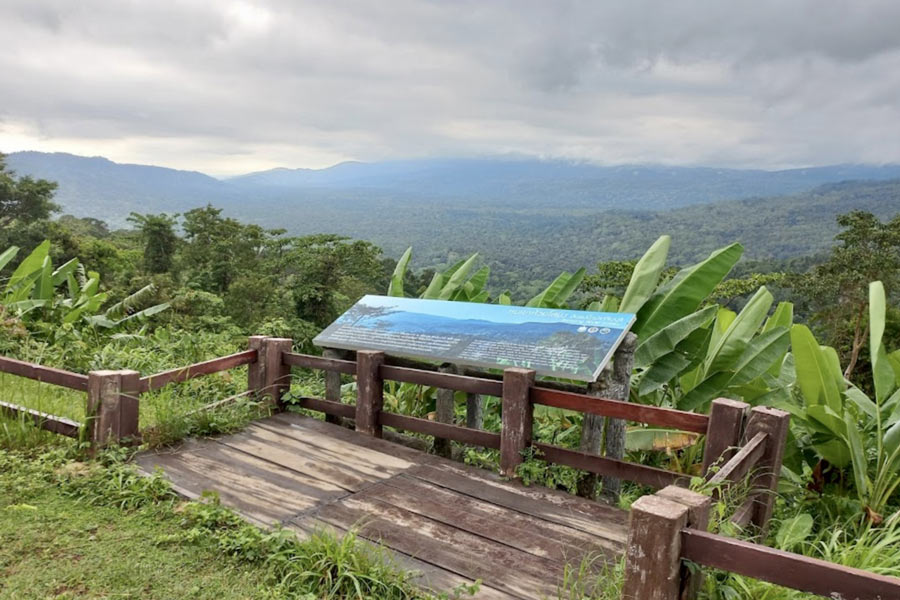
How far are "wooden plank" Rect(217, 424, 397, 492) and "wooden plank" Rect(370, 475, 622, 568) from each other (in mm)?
172

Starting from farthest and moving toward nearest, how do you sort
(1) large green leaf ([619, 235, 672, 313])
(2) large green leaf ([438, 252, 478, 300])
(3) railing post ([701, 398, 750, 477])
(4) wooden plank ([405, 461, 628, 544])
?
1. (2) large green leaf ([438, 252, 478, 300])
2. (1) large green leaf ([619, 235, 672, 313])
3. (4) wooden plank ([405, 461, 628, 544])
4. (3) railing post ([701, 398, 750, 477])

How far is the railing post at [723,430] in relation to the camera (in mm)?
3275

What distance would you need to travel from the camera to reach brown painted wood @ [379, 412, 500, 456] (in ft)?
13.9

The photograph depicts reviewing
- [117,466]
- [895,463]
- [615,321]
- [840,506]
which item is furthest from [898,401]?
[117,466]

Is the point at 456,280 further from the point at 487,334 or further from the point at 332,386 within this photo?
the point at 487,334

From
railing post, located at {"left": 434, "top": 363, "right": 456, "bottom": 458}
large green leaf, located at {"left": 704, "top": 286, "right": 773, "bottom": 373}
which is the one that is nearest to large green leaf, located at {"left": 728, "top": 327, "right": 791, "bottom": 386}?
large green leaf, located at {"left": 704, "top": 286, "right": 773, "bottom": 373}

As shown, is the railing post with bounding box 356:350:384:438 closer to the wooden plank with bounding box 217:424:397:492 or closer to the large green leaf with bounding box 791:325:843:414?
the wooden plank with bounding box 217:424:397:492

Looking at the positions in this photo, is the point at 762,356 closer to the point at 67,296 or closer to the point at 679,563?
the point at 679,563

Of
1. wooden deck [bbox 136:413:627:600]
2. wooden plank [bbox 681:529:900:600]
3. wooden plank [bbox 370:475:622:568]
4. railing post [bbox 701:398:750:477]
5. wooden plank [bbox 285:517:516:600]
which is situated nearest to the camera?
wooden plank [bbox 681:529:900:600]

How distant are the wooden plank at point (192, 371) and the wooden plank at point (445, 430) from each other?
49.5 inches

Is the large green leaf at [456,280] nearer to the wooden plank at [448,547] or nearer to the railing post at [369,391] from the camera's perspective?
the railing post at [369,391]

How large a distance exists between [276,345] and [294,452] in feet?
3.49

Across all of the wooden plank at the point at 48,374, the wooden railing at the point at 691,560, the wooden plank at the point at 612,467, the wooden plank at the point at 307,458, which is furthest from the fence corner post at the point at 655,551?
the wooden plank at the point at 48,374

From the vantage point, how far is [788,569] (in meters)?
1.90
